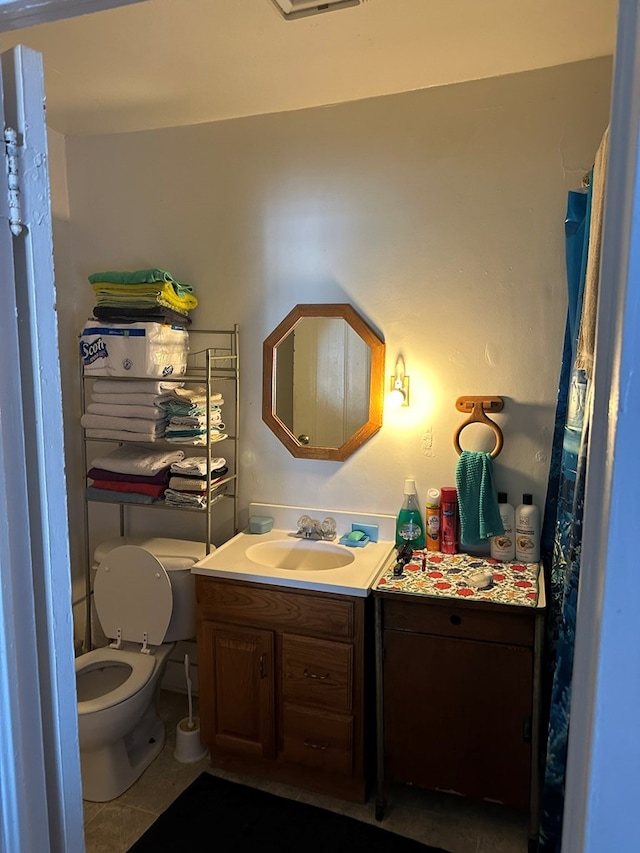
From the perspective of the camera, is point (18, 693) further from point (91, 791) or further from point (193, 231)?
point (193, 231)

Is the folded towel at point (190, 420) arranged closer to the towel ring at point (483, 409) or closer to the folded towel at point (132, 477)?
the folded towel at point (132, 477)

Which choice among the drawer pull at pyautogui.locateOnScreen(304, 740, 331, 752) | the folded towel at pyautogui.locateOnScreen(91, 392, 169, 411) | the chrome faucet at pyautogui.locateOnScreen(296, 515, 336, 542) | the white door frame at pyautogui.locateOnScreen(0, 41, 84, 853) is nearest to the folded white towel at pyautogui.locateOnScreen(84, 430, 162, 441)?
the folded towel at pyautogui.locateOnScreen(91, 392, 169, 411)

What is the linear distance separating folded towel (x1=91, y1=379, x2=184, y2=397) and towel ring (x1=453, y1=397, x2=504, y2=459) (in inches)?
42.9

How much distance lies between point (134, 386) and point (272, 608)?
988 mm

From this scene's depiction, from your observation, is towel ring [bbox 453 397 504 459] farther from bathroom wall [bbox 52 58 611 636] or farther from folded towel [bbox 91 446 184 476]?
folded towel [bbox 91 446 184 476]

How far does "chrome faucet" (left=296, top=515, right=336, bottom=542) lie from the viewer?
2.44 meters

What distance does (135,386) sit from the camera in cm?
243

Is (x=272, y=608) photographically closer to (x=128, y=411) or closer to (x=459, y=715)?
(x=459, y=715)

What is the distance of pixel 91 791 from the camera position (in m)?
2.19

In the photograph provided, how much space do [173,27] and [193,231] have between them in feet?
2.88

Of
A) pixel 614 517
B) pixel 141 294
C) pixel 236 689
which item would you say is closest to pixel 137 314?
pixel 141 294

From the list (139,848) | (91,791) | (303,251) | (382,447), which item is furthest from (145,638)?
(303,251)

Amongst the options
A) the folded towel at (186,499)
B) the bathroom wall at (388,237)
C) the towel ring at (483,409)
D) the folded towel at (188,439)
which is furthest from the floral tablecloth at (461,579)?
the folded towel at (188,439)

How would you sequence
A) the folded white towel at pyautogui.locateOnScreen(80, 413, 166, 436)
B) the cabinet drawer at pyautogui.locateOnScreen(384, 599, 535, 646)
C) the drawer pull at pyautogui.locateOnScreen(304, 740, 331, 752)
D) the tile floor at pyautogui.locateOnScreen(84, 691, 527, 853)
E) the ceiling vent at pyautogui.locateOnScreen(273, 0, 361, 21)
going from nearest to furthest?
1. the ceiling vent at pyautogui.locateOnScreen(273, 0, 361, 21)
2. the cabinet drawer at pyautogui.locateOnScreen(384, 599, 535, 646)
3. the tile floor at pyautogui.locateOnScreen(84, 691, 527, 853)
4. the drawer pull at pyautogui.locateOnScreen(304, 740, 331, 752)
5. the folded white towel at pyautogui.locateOnScreen(80, 413, 166, 436)
